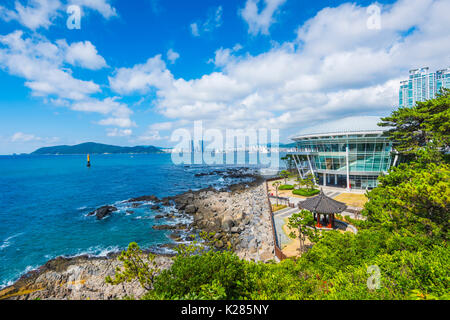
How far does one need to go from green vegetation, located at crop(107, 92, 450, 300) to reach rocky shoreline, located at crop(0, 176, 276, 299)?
5.91 ft

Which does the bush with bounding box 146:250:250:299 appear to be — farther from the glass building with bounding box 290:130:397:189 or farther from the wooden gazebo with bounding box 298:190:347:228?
the glass building with bounding box 290:130:397:189

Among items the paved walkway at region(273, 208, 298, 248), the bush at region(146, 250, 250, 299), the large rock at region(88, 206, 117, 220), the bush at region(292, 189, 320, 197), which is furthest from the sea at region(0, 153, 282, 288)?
the bush at region(292, 189, 320, 197)

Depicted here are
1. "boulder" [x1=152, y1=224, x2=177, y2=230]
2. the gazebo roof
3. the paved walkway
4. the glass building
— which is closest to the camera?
the paved walkway

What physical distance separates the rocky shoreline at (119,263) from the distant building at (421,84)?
105m

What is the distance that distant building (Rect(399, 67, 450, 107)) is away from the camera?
85.9 metres

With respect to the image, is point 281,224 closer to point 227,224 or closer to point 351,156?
point 227,224

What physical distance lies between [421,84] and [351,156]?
104265 millimetres

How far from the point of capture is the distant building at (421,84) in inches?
3381

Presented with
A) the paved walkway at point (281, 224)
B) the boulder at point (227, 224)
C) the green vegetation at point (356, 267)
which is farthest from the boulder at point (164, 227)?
the green vegetation at point (356, 267)

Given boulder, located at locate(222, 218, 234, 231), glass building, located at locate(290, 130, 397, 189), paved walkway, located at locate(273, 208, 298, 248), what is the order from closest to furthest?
paved walkway, located at locate(273, 208, 298, 248), boulder, located at locate(222, 218, 234, 231), glass building, located at locate(290, 130, 397, 189)
